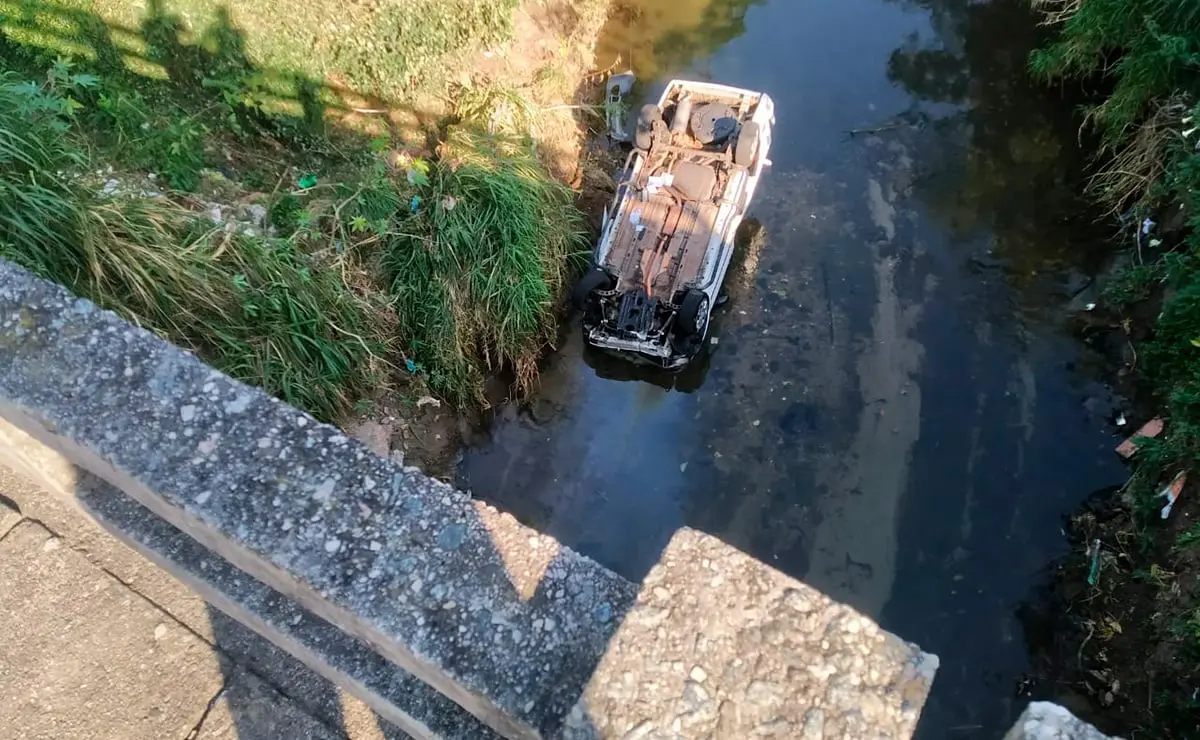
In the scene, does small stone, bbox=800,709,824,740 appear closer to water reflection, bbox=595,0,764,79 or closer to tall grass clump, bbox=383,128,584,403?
tall grass clump, bbox=383,128,584,403

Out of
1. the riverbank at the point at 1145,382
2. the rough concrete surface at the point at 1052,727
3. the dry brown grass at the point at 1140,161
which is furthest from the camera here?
the dry brown grass at the point at 1140,161

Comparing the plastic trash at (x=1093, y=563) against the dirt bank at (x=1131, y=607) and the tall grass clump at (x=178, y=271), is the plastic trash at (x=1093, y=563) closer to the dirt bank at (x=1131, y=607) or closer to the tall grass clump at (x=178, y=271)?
the dirt bank at (x=1131, y=607)

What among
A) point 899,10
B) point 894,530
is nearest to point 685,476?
point 894,530

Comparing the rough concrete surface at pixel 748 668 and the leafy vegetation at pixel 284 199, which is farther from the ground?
the rough concrete surface at pixel 748 668

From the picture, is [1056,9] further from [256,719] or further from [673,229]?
[256,719]

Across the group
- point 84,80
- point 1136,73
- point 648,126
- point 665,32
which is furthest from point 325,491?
point 665,32

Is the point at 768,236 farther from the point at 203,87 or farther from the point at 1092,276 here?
the point at 203,87

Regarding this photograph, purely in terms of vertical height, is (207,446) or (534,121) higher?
(207,446)

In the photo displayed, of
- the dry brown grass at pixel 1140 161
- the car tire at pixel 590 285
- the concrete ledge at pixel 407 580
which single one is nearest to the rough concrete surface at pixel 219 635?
the concrete ledge at pixel 407 580
